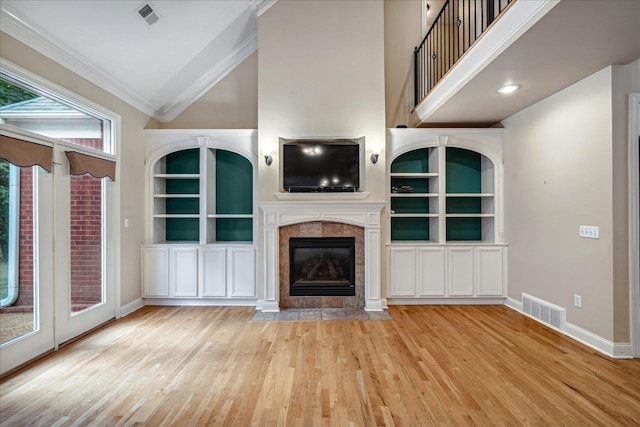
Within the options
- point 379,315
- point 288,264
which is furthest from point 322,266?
point 379,315

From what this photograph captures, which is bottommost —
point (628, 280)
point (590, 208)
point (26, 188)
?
point (628, 280)

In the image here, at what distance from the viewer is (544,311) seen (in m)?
3.88

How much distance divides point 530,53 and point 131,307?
539 cm

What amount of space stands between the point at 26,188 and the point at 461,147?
5202 mm

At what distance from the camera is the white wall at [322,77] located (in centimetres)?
450

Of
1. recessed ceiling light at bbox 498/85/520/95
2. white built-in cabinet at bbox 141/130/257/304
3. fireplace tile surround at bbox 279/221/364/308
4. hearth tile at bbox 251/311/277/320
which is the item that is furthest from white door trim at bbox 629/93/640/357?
white built-in cabinet at bbox 141/130/257/304

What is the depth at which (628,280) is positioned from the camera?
119 inches

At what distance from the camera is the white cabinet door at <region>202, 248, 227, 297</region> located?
4.69 m

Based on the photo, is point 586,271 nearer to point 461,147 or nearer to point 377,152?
point 461,147

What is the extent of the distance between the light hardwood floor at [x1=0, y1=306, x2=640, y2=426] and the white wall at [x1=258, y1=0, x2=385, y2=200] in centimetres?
200

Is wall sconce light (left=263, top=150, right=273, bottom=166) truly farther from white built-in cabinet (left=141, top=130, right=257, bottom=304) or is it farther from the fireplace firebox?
the fireplace firebox

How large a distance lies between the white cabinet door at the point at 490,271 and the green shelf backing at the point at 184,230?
Answer: 434cm

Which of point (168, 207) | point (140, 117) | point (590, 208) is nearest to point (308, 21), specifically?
point (140, 117)

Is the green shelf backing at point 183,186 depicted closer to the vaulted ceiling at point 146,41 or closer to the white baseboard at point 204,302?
the vaulted ceiling at point 146,41
